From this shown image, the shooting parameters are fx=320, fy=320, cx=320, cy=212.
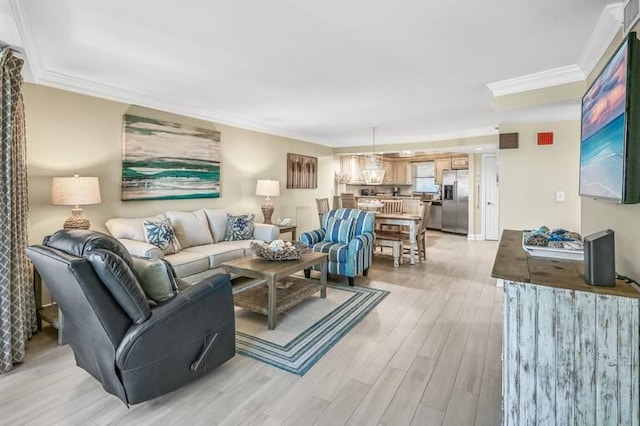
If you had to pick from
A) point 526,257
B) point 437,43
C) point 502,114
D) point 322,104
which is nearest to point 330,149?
point 322,104

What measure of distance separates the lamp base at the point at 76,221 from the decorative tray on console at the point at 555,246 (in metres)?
3.90

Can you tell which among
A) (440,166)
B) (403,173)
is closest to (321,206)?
(440,166)

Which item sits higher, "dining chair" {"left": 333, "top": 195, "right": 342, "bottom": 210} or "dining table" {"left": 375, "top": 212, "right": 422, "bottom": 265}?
"dining chair" {"left": 333, "top": 195, "right": 342, "bottom": 210}

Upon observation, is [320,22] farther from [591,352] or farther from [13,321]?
[13,321]

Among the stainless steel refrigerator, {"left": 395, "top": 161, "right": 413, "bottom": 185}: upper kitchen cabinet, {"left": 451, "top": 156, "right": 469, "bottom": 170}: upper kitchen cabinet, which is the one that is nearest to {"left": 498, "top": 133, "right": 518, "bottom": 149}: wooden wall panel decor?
the stainless steel refrigerator

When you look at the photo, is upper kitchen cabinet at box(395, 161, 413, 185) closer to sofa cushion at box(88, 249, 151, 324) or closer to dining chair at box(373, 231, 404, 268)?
dining chair at box(373, 231, 404, 268)

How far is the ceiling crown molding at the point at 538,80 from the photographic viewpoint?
10.2ft

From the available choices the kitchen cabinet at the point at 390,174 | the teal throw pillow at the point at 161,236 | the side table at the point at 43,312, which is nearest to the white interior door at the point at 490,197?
the kitchen cabinet at the point at 390,174

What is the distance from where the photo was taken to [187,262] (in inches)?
137

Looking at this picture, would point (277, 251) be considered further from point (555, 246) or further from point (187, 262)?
point (555, 246)

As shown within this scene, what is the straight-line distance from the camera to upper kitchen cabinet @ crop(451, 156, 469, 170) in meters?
8.53

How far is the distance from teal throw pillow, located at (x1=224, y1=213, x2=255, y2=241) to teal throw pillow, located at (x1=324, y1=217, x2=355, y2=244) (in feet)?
3.71

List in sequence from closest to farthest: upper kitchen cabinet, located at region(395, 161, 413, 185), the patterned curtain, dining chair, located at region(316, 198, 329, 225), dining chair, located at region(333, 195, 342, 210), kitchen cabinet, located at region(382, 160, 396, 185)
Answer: the patterned curtain < dining chair, located at region(316, 198, 329, 225) < dining chair, located at region(333, 195, 342, 210) < kitchen cabinet, located at region(382, 160, 396, 185) < upper kitchen cabinet, located at region(395, 161, 413, 185)

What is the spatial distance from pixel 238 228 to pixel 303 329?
222 centimetres
